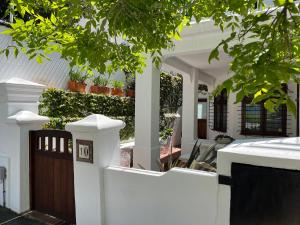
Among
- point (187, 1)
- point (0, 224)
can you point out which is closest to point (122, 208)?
point (0, 224)

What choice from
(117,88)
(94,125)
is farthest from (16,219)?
(117,88)

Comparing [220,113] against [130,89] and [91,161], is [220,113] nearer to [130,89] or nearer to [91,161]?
[130,89]

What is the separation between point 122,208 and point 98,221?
427 millimetres

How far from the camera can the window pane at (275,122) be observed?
1023 cm

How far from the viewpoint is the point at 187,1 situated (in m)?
3.32

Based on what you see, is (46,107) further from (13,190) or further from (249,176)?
(249,176)

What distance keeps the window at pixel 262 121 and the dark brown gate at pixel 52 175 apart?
782 cm

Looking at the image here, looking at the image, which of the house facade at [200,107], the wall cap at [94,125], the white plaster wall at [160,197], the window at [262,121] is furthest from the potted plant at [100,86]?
the white plaster wall at [160,197]

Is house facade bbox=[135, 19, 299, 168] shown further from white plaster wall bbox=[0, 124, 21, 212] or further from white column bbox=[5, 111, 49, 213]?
white plaster wall bbox=[0, 124, 21, 212]

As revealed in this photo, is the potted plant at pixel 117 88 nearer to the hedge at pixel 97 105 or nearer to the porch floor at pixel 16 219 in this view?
the hedge at pixel 97 105

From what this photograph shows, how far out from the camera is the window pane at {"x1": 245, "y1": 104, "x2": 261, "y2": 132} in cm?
1064

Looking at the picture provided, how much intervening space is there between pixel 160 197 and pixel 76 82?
8420mm

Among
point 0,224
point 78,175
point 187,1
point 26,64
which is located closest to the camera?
point 187,1

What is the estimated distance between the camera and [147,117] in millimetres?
6797
